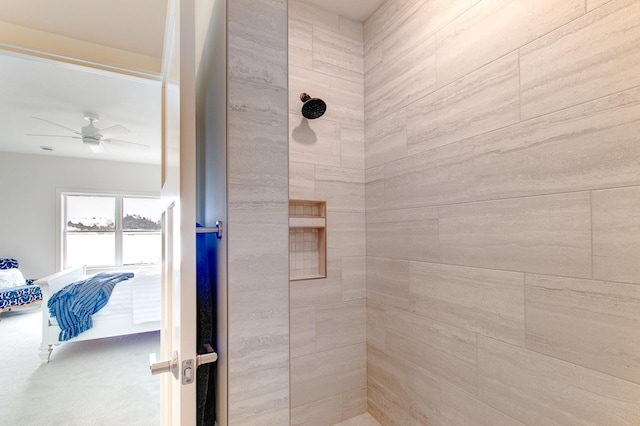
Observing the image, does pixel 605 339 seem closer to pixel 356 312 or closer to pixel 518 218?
pixel 518 218

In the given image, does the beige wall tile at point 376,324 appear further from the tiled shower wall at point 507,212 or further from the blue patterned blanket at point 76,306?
the blue patterned blanket at point 76,306

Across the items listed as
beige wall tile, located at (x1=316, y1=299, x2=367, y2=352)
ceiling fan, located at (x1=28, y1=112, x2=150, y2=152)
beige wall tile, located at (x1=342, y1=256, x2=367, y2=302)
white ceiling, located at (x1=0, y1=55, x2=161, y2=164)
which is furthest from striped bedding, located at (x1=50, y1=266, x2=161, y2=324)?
beige wall tile, located at (x1=342, y1=256, x2=367, y2=302)

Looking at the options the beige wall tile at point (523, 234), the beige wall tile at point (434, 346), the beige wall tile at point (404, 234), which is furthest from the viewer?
the beige wall tile at point (404, 234)

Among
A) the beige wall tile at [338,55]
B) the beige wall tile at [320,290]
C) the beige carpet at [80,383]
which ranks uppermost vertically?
the beige wall tile at [338,55]

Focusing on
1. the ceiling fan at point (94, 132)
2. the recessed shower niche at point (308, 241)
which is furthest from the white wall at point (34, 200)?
the recessed shower niche at point (308, 241)

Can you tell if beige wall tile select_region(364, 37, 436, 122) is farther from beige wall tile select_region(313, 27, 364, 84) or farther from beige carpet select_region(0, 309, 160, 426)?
beige carpet select_region(0, 309, 160, 426)

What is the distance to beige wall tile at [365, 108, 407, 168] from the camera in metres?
1.83

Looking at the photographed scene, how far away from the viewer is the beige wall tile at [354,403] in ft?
6.66

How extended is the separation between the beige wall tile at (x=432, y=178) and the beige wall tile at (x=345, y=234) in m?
0.26

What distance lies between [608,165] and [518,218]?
33 cm

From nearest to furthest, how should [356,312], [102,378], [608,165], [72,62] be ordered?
[608,165] → [72,62] → [356,312] → [102,378]

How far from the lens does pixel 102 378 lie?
2832mm

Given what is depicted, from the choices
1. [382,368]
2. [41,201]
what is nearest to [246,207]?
[382,368]

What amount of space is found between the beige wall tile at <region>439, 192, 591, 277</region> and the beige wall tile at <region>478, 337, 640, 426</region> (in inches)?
13.4
